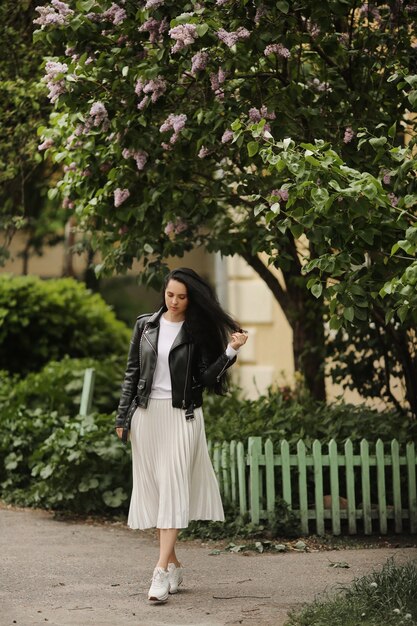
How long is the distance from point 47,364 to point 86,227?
402cm

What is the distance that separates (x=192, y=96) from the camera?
8336mm

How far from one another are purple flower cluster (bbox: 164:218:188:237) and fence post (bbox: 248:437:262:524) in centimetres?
161

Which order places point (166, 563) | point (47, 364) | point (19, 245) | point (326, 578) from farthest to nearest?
point (19, 245), point (47, 364), point (326, 578), point (166, 563)

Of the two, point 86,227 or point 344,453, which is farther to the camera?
point 86,227

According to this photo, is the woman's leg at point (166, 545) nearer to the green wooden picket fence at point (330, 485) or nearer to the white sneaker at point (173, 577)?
the white sneaker at point (173, 577)

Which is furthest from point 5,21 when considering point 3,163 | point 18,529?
point 18,529

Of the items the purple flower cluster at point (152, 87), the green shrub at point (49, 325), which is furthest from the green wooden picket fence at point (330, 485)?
the green shrub at point (49, 325)

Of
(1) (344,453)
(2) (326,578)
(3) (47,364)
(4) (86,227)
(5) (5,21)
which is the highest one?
(5) (5,21)

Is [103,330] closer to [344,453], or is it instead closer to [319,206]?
[344,453]

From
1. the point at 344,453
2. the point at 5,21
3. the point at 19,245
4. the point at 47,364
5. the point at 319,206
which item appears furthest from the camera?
the point at 19,245

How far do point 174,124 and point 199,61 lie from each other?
1.70 feet

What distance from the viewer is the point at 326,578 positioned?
7.52 meters

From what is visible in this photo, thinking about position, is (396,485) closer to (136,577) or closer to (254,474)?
(254,474)

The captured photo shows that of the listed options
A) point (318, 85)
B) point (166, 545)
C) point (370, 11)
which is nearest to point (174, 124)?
point (318, 85)
